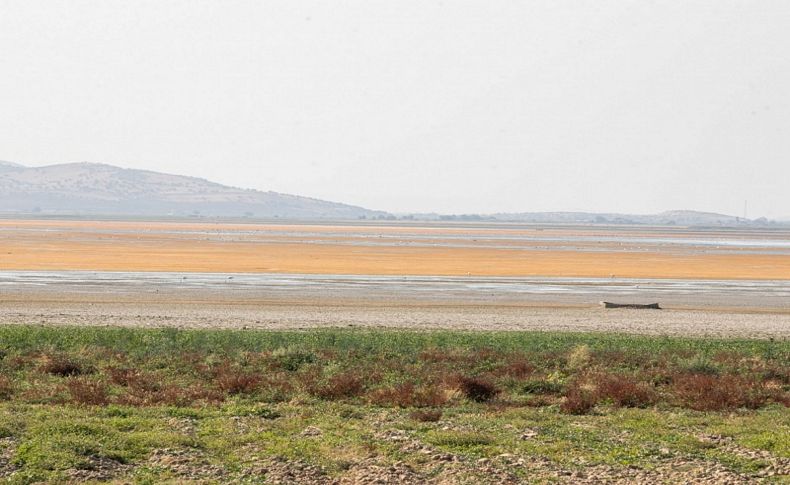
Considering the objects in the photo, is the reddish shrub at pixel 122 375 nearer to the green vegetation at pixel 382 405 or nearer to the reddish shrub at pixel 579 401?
the green vegetation at pixel 382 405

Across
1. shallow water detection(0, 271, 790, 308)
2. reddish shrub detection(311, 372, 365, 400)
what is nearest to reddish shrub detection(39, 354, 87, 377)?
reddish shrub detection(311, 372, 365, 400)

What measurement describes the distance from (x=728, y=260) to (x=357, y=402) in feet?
253

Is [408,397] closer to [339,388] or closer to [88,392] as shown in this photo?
[339,388]

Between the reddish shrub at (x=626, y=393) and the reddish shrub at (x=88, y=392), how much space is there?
30.4 ft

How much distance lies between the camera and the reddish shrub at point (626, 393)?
20656 millimetres

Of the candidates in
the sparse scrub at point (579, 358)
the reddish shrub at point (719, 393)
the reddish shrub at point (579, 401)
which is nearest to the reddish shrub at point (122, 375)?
the reddish shrub at point (579, 401)

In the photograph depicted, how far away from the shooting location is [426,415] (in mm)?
18359

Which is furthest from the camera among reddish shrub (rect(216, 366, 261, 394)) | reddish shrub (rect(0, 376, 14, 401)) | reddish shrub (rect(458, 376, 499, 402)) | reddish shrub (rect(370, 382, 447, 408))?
reddish shrub (rect(216, 366, 261, 394))

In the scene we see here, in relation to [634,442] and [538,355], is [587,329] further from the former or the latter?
[634,442]

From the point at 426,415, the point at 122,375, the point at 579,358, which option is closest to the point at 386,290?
the point at 579,358

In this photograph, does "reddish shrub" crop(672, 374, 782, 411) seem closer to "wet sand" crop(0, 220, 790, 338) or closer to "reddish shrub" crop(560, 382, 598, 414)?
"reddish shrub" crop(560, 382, 598, 414)

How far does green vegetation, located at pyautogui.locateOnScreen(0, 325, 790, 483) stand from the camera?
580 inches

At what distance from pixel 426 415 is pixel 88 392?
20.6 feet

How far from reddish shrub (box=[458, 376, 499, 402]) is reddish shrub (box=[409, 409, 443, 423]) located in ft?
7.30
